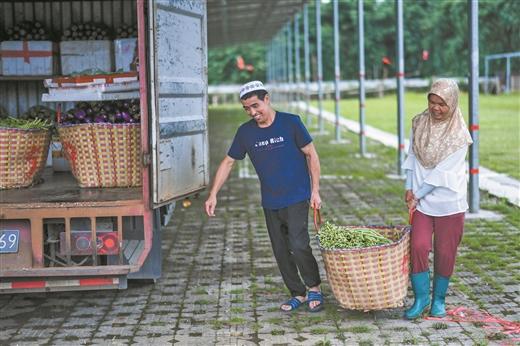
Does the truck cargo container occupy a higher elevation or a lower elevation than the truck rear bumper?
higher

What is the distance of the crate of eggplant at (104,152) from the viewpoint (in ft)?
23.8

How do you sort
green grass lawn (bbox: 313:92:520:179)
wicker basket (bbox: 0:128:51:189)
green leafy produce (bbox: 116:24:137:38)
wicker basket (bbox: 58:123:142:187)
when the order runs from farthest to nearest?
green grass lawn (bbox: 313:92:520:179) < green leafy produce (bbox: 116:24:137:38) < wicker basket (bbox: 58:123:142:187) < wicker basket (bbox: 0:128:51:189)

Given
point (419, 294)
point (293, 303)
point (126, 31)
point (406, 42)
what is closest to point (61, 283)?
point (293, 303)

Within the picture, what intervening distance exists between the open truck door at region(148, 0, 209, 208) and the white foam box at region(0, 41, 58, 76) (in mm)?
2761

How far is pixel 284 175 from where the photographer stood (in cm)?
672

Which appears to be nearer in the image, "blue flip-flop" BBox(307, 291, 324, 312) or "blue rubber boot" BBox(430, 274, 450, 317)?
"blue rubber boot" BBox(430, 274, 450, 317)

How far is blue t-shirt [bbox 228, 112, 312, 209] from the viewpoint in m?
6.68

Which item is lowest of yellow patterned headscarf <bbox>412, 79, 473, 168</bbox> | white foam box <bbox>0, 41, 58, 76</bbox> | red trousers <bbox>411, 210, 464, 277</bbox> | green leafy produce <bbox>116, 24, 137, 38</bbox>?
red trousers <bbox>411, 210, 464, 277</bbox>

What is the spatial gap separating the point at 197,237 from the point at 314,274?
3.46 m

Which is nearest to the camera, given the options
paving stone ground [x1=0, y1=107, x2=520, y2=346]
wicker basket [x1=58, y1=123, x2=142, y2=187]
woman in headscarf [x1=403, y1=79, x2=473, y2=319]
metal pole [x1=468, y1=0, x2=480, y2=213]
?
paving stone ground [x1=0, y1=107, x2=520, y2=346]

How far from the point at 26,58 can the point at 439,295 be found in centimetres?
544

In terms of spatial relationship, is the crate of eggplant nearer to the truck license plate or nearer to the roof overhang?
the truck license plate

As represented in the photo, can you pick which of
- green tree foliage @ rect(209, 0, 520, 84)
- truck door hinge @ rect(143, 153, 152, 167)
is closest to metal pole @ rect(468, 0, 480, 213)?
truck door hinge @ rect(143, 153, 152, 167)

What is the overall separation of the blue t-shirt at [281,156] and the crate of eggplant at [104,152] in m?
1.03
